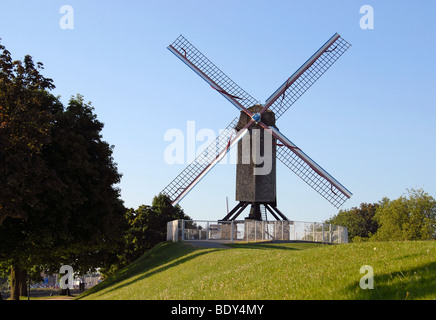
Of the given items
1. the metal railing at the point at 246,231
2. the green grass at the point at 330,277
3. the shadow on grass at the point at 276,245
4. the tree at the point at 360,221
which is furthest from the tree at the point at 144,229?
the tree at the point at 360,221

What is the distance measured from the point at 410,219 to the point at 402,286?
185 feet

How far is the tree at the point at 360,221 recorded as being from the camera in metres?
84.9

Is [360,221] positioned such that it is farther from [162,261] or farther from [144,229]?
[162,261]

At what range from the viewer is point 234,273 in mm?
16406

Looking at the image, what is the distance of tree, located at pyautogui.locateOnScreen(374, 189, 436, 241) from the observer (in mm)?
60062

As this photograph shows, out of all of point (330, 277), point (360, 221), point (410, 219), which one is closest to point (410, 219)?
point (410, 219)

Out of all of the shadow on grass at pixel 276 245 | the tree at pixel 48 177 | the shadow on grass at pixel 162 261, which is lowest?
the shadow on grass at pixel 162 261

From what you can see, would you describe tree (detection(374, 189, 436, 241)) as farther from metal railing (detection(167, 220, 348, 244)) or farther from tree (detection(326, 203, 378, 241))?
metal railing (detection(167, 220, 348, 244))

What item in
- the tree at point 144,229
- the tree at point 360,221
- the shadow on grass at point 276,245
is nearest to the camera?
the shadow on grass at point 276,245

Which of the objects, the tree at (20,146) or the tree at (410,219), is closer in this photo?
the tree at (20,146)

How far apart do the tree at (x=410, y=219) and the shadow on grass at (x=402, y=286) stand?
5325cm

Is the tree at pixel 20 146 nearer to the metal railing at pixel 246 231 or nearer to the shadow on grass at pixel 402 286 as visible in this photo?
the metal railing at pixel 246 231

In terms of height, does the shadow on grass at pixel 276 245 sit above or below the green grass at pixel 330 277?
above

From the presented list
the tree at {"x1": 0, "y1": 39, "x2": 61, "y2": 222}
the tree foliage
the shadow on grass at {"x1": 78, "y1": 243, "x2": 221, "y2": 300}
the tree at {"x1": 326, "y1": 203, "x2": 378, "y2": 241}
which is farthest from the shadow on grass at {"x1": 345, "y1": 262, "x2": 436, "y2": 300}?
the tree at {"x1": 326, "y1": 203, "x2": 378, "y2": 241}
